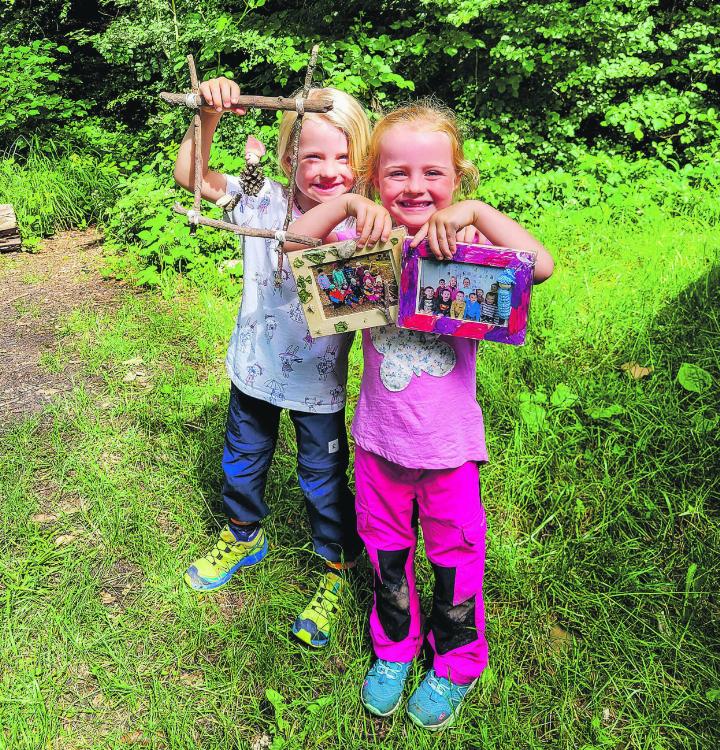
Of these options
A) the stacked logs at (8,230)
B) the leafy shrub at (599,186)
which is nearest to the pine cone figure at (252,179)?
the leafy shrub at (599,186)

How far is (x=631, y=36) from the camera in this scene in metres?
4.82

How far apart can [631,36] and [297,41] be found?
8.32 feet

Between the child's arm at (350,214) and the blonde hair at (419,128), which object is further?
the blonde hair at (419,128)

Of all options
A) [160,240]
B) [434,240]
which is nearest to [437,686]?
[434,240]

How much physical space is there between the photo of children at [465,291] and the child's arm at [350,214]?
4.5 inches

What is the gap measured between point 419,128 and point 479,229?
0.87 feet

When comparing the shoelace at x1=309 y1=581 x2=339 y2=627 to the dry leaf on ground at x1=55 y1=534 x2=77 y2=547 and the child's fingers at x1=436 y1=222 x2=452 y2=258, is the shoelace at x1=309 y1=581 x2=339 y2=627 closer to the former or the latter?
the dry leaf on ground at x1=55 y1=534 x2=77 y2=547

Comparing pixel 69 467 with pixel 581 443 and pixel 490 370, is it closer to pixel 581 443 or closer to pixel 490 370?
pixel 490 370

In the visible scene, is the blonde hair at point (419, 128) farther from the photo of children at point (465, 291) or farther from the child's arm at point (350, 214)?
the photo of children at point (465, 291)

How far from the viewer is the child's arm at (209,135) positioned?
4.56ft

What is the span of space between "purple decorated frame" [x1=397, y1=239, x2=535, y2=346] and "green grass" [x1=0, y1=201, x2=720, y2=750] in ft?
3.36

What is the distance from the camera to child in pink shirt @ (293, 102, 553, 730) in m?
1.40

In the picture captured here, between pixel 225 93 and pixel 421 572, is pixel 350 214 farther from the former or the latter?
pixel 421 572

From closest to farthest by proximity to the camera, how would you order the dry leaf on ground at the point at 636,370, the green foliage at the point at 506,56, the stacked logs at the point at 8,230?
the dry leaf on ground at the point at 636,370 → the green foliage at the point at 506,56 → the stacked logs at the point at 8,230
